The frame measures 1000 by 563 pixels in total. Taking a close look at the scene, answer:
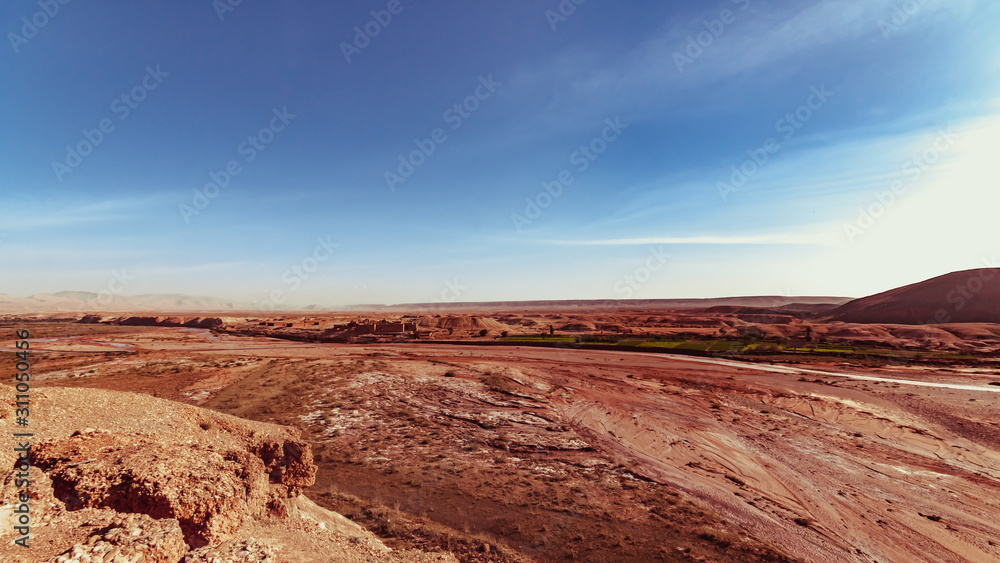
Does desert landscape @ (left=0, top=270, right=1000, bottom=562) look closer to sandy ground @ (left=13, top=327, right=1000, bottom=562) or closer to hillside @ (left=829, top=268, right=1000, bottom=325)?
sandy ground @ (left=13, top=327, right=1000, bottom=562)

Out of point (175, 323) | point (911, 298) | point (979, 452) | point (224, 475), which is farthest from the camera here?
point (175, 323)

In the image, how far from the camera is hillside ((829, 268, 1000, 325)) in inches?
2621

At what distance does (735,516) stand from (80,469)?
14957 mm

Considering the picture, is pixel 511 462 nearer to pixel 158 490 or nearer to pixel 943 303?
pixel 158 490

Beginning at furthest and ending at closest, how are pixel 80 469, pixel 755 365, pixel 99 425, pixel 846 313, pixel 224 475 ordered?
pixel 846 313, pixel 755 365, pixel 99 425, pixel 224 475, pixel 80 469

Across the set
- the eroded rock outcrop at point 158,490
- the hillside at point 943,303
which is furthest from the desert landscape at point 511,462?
the hillside at point 943,303

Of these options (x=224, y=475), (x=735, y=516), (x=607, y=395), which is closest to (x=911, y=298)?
(x=607, y=395)

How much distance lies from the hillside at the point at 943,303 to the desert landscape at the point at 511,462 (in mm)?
51148

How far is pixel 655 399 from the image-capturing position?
955 inches

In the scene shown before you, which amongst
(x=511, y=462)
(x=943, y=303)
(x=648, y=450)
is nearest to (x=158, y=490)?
(x=511, y=462)

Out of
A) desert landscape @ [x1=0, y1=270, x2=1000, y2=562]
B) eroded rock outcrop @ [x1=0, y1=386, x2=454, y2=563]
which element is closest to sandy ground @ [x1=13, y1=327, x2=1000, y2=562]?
desert landscape @ [x1=0, y1=270, x2=1000, y2=562]

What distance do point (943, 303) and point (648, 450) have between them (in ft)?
319

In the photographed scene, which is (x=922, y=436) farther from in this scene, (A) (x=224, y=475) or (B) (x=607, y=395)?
(A) (x=224, y=475)

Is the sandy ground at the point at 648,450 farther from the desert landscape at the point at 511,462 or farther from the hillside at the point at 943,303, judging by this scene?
the hillside at the point at 943,303
